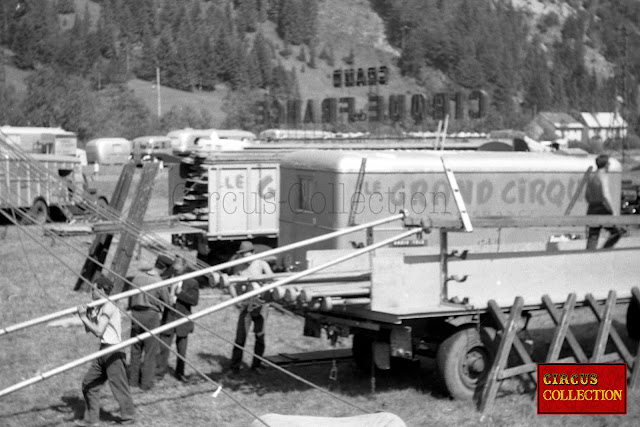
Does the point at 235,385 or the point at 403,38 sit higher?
the point at 403,38

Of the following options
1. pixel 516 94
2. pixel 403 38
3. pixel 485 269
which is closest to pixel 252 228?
pixel 485 269

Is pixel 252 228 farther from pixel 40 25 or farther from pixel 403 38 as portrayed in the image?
pixel 403 38

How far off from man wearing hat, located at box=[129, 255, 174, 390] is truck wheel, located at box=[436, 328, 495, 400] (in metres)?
3.22

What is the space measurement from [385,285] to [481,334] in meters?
1.28

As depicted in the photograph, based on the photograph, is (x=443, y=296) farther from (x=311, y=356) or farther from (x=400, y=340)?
(x=311, y=356)

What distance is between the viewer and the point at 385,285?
33.6ft

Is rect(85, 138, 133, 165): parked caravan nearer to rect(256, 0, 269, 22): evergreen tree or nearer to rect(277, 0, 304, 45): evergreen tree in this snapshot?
rect(256, 0, 269, 22): evergreen tree

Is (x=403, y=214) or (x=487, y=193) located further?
(x=487, y=193)

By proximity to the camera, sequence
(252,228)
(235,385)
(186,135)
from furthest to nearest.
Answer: (186,135)
(252,228)
(235,385)

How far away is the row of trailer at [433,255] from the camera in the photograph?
10305 mm

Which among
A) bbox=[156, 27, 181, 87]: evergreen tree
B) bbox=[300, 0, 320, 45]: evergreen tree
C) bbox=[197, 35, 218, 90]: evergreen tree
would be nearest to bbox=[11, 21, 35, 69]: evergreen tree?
bbox=[156, 27, 181, 87]: evergreen tree

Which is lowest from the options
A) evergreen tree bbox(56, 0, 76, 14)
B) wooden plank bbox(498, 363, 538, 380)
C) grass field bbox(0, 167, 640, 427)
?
grass field bbox(0, 167, 640, 427)

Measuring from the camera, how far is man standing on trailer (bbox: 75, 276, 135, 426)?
9.95 m

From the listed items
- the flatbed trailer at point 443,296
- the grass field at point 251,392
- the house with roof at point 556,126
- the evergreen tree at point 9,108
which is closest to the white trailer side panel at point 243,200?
the grass field at point 251,392
